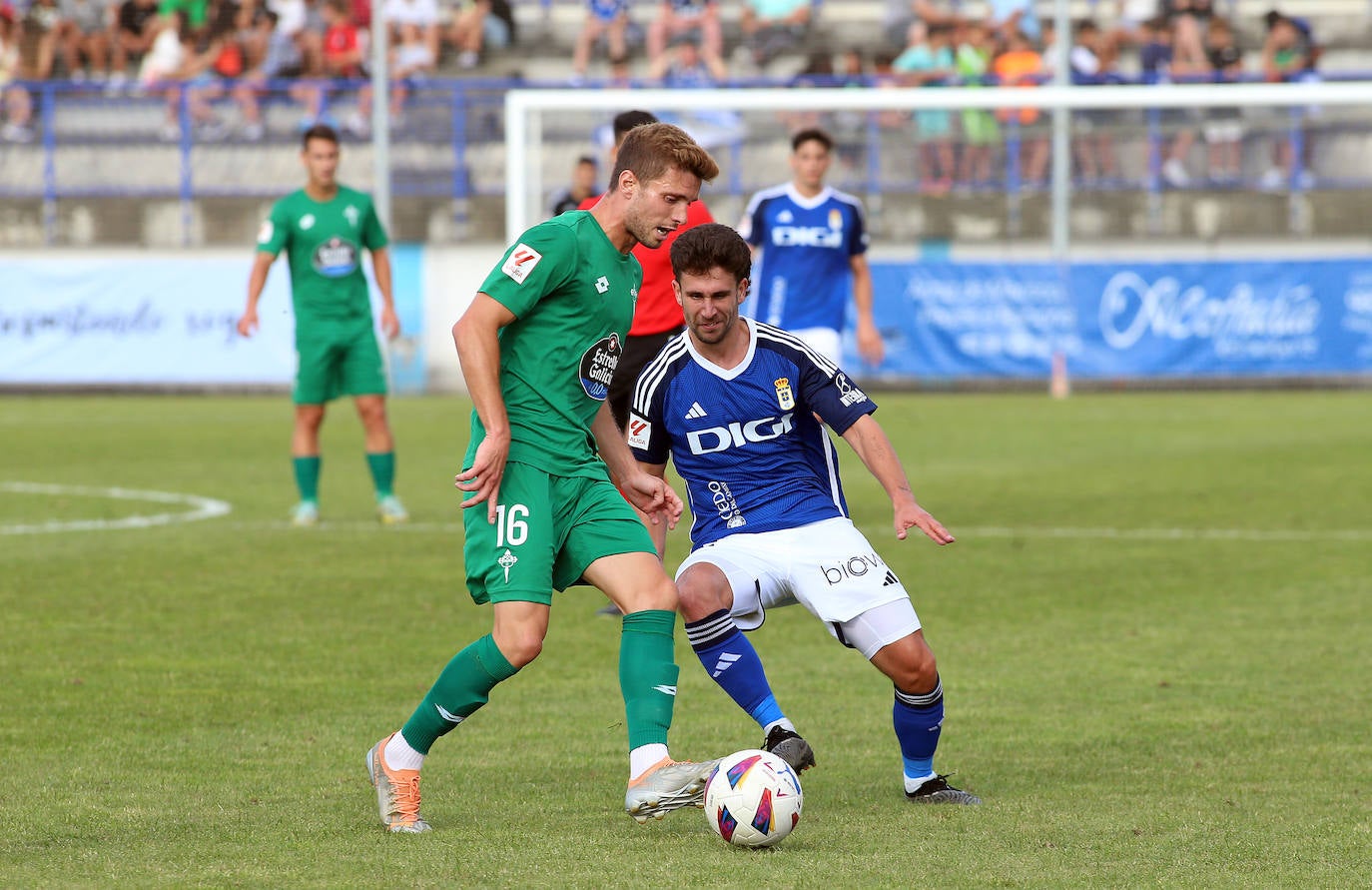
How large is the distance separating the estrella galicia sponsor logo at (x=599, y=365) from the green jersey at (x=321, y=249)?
249 inches

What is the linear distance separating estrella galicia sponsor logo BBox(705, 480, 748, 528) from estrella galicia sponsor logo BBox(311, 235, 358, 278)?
6.20m

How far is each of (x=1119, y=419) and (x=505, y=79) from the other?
33.1ft

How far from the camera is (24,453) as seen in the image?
15234 mm

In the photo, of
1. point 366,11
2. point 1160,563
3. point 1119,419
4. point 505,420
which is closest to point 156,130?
point 366,11

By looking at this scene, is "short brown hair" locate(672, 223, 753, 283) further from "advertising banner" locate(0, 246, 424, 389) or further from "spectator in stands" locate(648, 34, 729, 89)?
"spectator in stands" locate(648, 34, 729, 89)

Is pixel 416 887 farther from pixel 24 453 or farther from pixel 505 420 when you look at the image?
pixel 24 453

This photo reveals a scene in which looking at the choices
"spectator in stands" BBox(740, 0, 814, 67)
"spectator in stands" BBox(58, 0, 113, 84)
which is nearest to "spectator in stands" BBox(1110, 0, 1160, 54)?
"spectator in stands" BBox(740, 0, 814, 67)

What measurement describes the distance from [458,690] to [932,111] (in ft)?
61.5

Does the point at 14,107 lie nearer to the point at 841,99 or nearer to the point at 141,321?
the point at 141,321

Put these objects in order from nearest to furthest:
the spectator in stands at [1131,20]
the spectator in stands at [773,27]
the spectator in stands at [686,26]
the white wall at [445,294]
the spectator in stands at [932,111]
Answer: the white wall at [445,294] → the spectator in stands at [932,111] → the spectator in stands at [1131,20] → the spectator in stands at [686,26] → the spectator in stands at [773,27]

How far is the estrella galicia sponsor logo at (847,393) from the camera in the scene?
5.08 meters

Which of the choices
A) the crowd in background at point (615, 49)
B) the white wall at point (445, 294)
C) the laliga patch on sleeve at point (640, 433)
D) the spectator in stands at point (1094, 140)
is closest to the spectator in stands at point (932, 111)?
the crowd in background at point (615, 49)

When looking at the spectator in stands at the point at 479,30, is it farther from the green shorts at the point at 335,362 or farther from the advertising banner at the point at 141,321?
the green shorts at the point at 335,362

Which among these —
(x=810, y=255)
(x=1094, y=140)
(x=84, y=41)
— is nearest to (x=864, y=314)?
(x=810, y=255)
